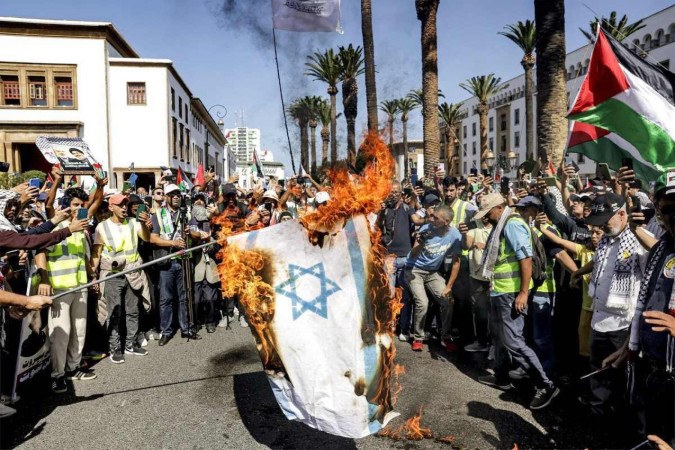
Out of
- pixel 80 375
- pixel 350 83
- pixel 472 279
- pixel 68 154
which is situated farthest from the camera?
pixel 350 83

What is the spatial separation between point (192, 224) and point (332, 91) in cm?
2955

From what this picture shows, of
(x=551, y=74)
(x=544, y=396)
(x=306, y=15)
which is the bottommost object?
(x=544, y=396)

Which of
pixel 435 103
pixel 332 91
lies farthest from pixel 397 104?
pixel 435 103

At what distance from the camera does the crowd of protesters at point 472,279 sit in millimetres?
3322

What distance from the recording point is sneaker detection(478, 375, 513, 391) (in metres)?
5.10

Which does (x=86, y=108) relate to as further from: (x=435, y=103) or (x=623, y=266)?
(x=623, y=266)

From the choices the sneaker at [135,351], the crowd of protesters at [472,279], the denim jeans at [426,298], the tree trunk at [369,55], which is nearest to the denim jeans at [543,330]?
the crowd of protesters at [472,279]

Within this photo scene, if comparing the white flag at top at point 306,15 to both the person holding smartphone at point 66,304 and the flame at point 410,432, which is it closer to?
the person holding smartphone at point 66,304

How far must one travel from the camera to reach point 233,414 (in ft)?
14.9

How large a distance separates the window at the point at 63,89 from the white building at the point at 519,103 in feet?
85.0

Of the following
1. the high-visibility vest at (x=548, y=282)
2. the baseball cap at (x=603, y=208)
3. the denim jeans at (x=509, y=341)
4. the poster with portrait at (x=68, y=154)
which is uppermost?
the poster with portrait at (x=68, y=154)

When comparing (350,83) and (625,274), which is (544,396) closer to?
(625,274)

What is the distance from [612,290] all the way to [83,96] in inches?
1342

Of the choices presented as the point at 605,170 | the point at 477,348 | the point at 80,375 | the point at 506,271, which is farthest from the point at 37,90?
the point at 605,170
